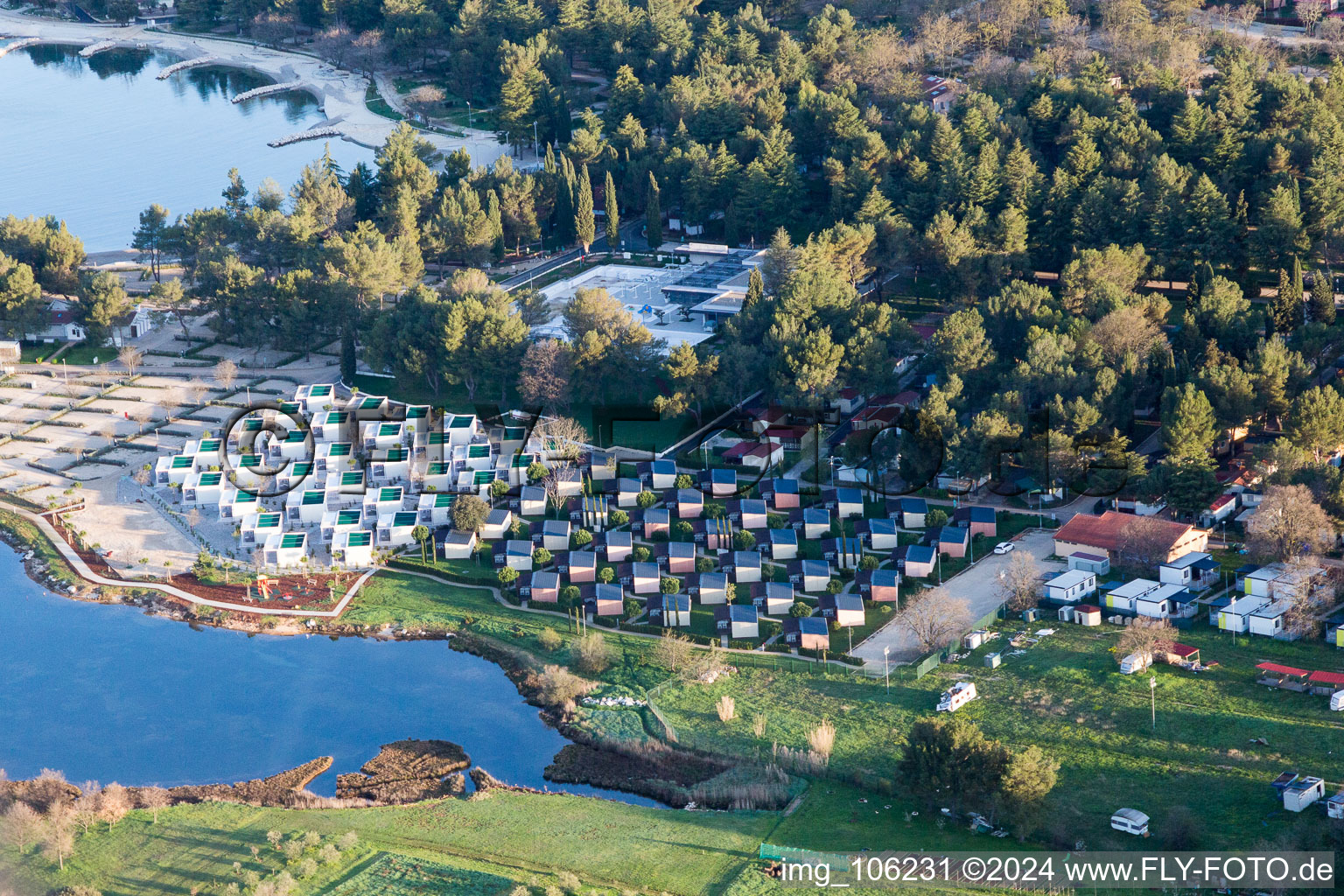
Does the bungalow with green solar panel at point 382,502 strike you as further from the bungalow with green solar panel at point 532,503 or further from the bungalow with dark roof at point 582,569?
the bungalow with dark roof at point 582,569

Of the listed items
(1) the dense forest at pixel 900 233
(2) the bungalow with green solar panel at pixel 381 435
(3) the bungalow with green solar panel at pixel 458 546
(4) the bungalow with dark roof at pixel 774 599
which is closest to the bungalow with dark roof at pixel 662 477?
(1) the dense forest at pixel 900 233

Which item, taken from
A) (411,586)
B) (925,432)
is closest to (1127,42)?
(925,432)

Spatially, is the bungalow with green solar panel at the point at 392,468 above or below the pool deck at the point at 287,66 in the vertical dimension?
below

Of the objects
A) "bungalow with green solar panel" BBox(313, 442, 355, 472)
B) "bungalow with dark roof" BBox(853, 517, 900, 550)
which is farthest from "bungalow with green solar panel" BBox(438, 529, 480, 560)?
"bungalow with dark roof" BBox(853, 517, 900, 550)

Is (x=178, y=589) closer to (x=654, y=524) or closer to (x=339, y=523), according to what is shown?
(x=339, y=523)

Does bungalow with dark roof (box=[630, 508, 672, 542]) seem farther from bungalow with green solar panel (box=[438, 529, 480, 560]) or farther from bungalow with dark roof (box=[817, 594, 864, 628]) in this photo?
bungalow with dark roof (box=[817, 594, 864, 628])

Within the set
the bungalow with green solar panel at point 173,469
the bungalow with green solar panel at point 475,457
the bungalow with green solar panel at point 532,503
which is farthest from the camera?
the bungalow with green solar panel at point 173,469

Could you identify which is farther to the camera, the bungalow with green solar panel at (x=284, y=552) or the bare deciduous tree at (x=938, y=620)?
the bungalow with green solar panel at (x=284, y=552)
